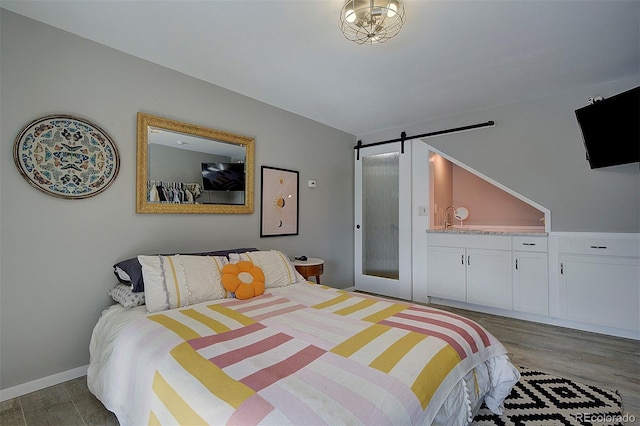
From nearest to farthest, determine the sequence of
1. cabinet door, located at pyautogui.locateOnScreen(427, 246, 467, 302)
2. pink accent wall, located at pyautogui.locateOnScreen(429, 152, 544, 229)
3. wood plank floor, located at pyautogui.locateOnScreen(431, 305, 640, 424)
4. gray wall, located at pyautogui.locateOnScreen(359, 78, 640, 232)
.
Result: wood plank floor, located at pyautogui.locateOnScreen(431, 305, 640, 424), gray wall, located at pyautogui.locateOnScreen(359, 78, 640, 232), cabinet door, located at pyautogui.locateOnScreen(427, 246, 467, 302), pink accent wall, located at pyautogui.locateOnScreen(429, 152, 544, 229)

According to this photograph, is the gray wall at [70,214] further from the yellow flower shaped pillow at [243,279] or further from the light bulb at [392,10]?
the light bulb at [392,10]

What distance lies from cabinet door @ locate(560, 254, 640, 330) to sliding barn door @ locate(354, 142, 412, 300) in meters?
1.75

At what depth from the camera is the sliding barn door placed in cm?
422

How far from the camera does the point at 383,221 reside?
4.49 m

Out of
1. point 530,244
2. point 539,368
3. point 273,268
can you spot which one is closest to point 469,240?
point 530,244

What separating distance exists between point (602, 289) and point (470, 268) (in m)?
1.19

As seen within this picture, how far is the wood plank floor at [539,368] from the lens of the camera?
1.74 meters

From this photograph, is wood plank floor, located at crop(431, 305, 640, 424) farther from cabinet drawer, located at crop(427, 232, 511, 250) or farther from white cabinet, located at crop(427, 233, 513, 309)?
cabinet drawer, located at crop(427, 232, 511, 250)

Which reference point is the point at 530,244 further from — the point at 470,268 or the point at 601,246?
the point at 470,268

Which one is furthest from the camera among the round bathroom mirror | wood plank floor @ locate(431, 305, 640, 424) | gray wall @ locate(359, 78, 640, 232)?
the round bathroom mirror

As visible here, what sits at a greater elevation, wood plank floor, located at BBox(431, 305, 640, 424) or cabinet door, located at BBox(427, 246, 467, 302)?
cabinet door, located at BBox(427, 246, 467, 302)

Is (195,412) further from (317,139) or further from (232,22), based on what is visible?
(317,139)

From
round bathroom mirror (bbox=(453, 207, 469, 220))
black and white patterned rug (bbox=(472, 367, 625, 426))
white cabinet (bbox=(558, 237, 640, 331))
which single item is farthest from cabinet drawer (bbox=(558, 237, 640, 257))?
black and white patterned rug (bbox=(472, 367, 625, 426))

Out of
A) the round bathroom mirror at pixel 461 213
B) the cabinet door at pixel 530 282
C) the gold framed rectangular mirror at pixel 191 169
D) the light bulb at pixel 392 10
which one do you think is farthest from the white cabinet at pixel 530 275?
the gold framed rectangular mirror at pixel 191 169
